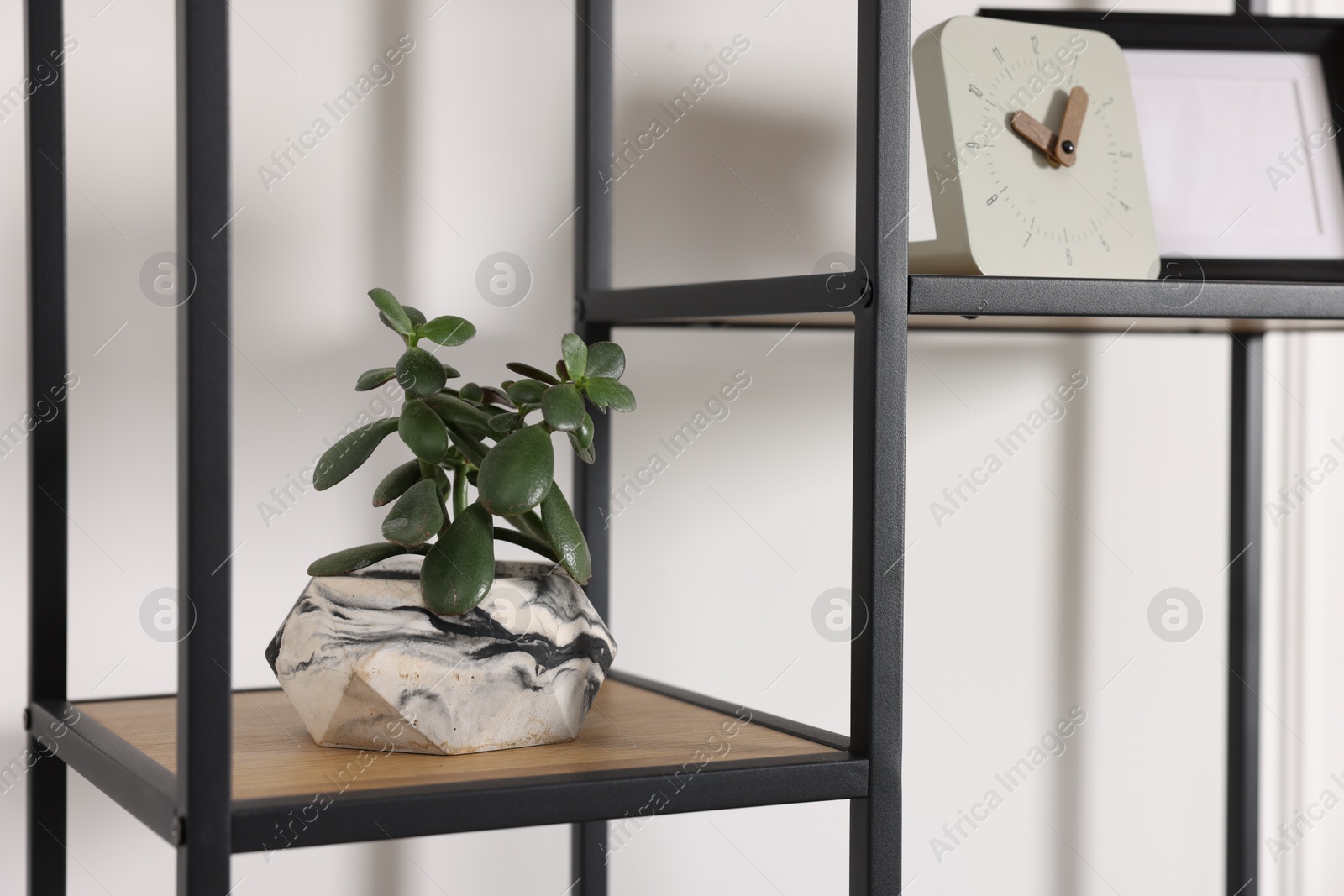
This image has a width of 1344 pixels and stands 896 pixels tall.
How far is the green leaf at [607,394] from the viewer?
2.70ft

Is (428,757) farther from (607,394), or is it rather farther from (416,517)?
(607,394)

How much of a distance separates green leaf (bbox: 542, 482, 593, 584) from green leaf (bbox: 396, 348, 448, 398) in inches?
3.9

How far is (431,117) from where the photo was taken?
3.67 ft

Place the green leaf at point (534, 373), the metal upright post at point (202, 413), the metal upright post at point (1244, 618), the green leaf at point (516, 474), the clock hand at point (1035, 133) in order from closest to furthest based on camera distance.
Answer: the metal upright post at point (202, 413) < the green leaf at point (516, 474) < the green leaf at point (534, 373) < the clock hand at point (1035, 133) < the metal upright post at point (1244, 618)

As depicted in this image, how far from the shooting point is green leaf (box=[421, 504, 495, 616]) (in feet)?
2.52

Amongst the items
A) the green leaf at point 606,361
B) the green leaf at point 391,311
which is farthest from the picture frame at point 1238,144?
the green leaf at point 391,311

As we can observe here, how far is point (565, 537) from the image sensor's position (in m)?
0.82

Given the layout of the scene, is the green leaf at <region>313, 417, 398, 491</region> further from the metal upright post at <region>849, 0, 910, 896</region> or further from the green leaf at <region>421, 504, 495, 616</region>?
the metal upright post at <region>849, 0, 910, 896</region>

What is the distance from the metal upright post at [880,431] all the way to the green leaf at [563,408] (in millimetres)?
176

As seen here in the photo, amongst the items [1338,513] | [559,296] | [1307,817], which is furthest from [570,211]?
[1307,817]

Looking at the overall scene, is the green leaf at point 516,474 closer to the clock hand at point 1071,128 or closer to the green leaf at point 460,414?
the green leaf at point 460,414

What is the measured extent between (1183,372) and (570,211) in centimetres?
70

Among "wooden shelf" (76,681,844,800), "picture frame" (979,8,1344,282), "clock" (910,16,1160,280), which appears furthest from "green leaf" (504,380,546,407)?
"picture frame" (979,8,1344,282)

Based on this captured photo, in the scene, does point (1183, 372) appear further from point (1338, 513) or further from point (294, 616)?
point (294, 616)
